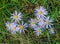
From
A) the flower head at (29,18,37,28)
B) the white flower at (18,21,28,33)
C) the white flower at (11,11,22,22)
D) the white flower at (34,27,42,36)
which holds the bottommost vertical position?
the white flower at (34,27,42,36)

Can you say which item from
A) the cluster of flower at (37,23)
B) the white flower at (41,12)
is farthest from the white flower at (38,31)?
the white flower at (41,12)

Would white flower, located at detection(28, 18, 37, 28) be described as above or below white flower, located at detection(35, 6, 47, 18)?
below

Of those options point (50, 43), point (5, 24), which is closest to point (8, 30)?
point (5, 24)

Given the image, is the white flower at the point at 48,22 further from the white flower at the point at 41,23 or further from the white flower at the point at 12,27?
the white flower at the point at 12,27

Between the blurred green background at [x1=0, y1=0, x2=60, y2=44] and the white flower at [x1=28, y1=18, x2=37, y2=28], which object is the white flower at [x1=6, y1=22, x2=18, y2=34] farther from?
the white flower at [x1=28, y1=18, x2=37, y2=28]

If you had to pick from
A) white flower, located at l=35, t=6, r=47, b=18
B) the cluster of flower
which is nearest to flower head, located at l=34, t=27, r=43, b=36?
the cluster of flower

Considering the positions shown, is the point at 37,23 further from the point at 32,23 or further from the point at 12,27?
the point at 12,27

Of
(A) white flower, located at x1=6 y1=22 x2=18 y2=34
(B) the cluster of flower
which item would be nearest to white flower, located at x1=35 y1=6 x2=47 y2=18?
(B) the cluster of flower
